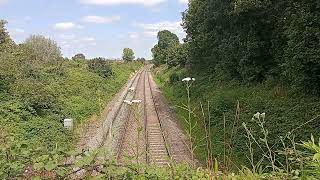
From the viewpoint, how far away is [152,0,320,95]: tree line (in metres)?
16.6

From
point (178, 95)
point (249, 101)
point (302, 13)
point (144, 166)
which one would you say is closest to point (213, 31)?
point (178, 95)

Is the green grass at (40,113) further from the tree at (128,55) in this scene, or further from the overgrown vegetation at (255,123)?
the tree at (128,55)

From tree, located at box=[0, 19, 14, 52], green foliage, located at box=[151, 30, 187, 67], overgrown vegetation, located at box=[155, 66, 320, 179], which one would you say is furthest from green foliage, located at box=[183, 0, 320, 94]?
green foliage, located at box=[151, 30, 187, 67]

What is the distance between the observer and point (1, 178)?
3521 mm

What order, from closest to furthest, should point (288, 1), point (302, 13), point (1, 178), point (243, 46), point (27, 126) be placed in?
point (1, 178), point (302, 13), point (27, 126), point (288, 1), point (243, 46)

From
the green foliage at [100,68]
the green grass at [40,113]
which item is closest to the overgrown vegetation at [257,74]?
the green grass at [40,113]

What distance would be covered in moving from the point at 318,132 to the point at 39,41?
159 ft

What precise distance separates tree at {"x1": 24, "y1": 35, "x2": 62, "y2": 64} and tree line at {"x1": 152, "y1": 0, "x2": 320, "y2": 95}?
65.5 ft

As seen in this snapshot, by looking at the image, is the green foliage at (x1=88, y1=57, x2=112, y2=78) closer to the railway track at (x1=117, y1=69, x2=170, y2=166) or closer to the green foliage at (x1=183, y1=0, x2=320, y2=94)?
the green foliage at (x1=183, y1=0, x2=320, y2=94)

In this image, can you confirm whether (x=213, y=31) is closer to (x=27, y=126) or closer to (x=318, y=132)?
(x=27, y=126)

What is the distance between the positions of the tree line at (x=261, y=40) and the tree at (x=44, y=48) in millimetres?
19971

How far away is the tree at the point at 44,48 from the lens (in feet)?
167

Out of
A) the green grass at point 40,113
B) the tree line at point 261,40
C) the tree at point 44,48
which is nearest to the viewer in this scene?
the tree line at point 261,40

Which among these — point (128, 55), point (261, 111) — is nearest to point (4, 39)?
point (261, 111)
